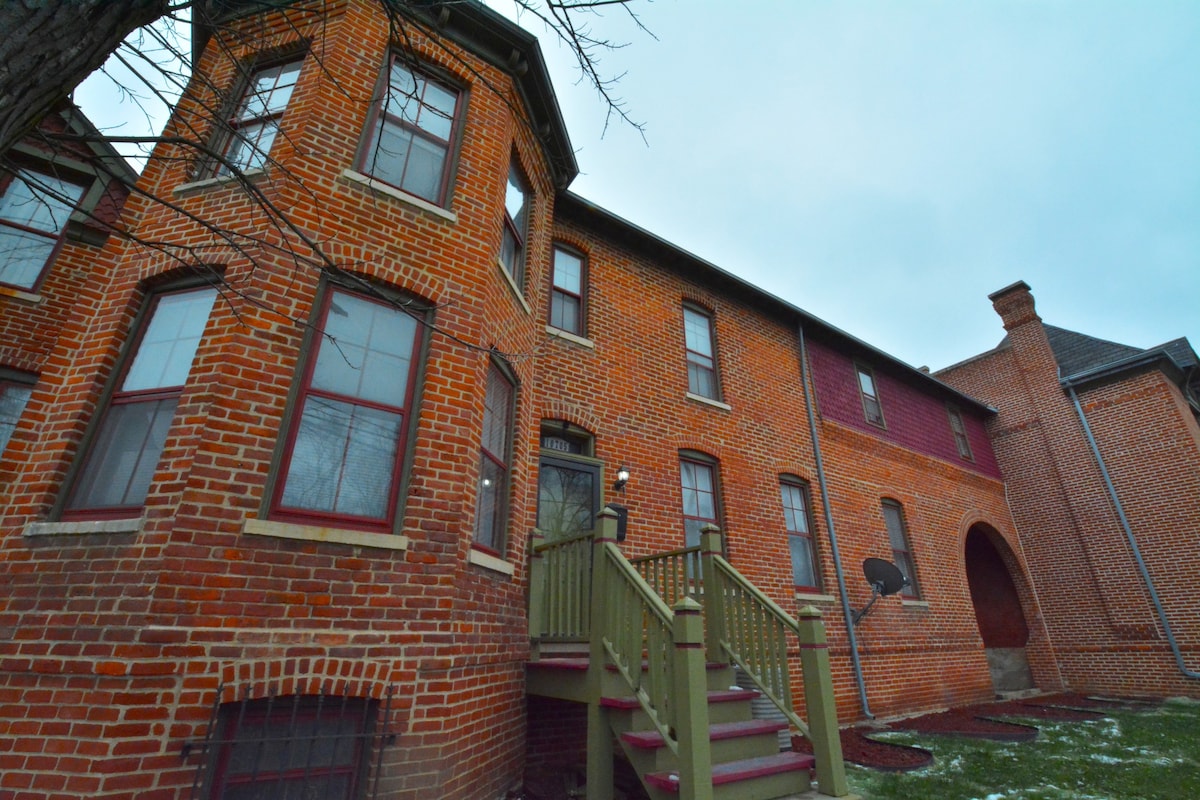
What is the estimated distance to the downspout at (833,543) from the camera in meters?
9.11

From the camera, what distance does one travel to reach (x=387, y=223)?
5.44 m

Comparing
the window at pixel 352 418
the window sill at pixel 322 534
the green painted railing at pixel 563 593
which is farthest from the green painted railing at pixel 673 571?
the window at pixel 352 418

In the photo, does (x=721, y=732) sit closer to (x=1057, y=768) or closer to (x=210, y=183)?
(x=1057, y=768)

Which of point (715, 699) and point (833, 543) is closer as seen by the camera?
point (715, 699)

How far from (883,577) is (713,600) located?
5928mm

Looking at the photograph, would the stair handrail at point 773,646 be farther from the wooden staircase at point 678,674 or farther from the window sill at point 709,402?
the window sill at point 709,402

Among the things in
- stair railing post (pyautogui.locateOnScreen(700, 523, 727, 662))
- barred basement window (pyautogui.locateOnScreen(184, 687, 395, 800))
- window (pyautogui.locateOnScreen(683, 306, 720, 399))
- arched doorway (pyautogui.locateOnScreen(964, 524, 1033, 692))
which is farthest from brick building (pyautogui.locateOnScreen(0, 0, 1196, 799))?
arched doorway (pyautogui.locateOnScreen(964, 524, 1033, 692))

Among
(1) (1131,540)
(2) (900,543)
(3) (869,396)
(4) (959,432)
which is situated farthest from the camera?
(4) (959,432)

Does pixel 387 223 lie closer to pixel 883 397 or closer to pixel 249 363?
pixel 249 363

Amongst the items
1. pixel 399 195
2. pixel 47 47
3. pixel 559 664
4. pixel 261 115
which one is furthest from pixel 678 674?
pixel 261 115

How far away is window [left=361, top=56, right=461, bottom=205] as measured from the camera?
5898mm

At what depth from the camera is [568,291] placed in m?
8.66

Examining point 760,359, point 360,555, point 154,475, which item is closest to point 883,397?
point 760,359

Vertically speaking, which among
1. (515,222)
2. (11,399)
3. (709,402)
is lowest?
(11,399)
